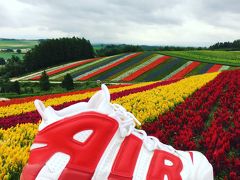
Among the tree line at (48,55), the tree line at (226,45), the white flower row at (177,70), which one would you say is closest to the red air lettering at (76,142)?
the white flower row at (177,70)

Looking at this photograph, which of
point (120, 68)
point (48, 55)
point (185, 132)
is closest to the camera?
point (185, 132)

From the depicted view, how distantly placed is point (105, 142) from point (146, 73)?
144 feet

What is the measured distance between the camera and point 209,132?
5266 mm

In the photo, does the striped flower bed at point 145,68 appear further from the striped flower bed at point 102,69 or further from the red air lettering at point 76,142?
the red air lettering at point 76,142

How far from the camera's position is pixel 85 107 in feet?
8.04

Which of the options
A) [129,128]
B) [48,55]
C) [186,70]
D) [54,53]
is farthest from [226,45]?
[129,128]

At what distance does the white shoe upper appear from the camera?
7.67 ft

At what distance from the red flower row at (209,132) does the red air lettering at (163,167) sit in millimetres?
1173

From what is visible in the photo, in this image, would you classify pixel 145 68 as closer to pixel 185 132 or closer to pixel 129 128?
pixel 185 132

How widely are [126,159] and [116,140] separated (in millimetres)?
126

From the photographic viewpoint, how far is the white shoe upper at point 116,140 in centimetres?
234

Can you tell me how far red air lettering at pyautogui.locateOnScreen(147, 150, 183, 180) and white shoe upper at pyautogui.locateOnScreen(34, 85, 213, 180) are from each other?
0.08 ft

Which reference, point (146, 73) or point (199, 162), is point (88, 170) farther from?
point (146, 73)

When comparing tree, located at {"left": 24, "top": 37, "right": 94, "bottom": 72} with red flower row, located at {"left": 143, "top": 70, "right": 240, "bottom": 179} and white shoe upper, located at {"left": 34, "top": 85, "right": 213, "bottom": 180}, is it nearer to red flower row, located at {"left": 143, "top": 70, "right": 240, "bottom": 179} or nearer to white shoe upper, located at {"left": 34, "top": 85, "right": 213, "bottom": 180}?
red flower row, located at {"left": 143, "top": 70, "right": 240, "bottom": 179}
